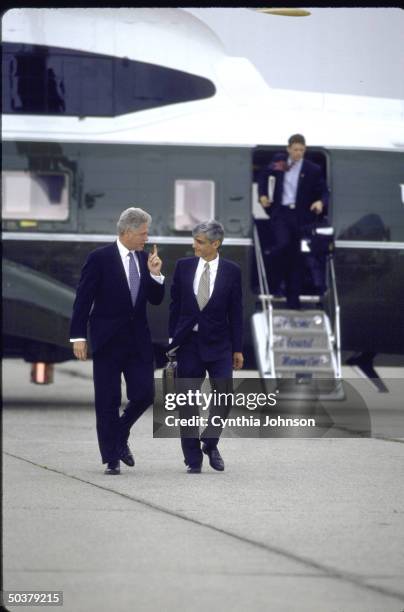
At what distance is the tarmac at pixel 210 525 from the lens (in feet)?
19.5

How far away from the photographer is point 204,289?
1011cm

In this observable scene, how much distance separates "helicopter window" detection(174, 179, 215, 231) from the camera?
1550cm

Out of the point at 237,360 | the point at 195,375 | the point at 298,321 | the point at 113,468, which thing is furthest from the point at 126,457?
the point at 298,321

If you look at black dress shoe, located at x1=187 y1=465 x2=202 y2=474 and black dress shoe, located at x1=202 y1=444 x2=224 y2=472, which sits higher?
black dress shoe, located at x1=202 y1=444 x2=224 y2=472

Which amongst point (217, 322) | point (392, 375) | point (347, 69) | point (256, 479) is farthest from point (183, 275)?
point (392, 375)

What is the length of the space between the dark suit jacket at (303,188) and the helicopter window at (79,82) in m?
1.34

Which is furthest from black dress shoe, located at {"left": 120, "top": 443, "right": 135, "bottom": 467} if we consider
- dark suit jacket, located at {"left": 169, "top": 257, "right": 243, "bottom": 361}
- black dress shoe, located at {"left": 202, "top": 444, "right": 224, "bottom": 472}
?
dark suit jacket, located at {"left": 169, "top": 257, "right": 243, "bottom": 361}

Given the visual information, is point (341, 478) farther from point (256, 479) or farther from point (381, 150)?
point (381, 150)

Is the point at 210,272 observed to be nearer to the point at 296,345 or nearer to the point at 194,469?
the point at 194,469

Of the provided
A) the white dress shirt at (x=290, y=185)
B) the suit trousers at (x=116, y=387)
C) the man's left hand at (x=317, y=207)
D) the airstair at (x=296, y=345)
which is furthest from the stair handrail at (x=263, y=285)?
the suit trousers at (x=116, y=387)

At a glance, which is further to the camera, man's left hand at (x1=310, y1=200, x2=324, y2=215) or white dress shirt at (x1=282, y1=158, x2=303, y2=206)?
white dress shirt at (x1=282, y1=158, x2=303, y2=206)

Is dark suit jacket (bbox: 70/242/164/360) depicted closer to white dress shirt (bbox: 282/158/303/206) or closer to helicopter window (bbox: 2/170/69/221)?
white dress shirt (bbox: 282/158/303/206)

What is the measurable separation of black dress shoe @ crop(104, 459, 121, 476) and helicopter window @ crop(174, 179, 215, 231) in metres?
5.77

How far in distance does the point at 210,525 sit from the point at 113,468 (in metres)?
2.23
